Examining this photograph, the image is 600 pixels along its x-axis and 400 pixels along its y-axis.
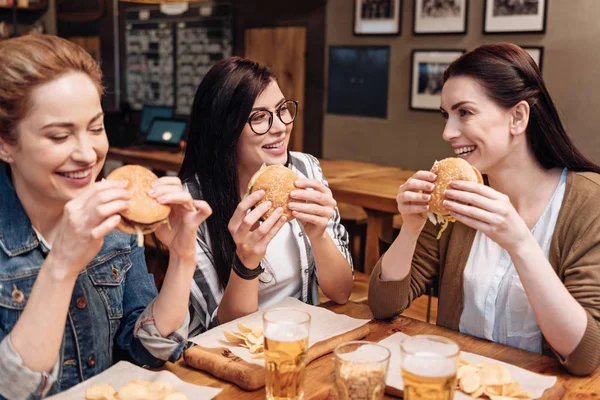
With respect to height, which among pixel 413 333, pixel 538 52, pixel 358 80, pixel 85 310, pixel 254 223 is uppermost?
pixel 538 52

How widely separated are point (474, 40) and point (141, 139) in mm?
3507

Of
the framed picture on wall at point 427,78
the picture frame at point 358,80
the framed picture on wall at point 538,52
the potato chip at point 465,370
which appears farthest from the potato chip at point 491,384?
the picture frame at point 358,80

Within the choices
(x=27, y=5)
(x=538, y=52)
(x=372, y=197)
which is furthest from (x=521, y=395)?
(x=27, y=5)

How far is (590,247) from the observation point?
5.86 feet

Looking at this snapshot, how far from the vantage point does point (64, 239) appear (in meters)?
1.29

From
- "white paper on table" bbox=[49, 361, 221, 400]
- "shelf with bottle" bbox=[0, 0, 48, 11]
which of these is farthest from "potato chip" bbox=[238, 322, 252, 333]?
"shelf with bottle" bbox=[0, 0, 48, 11]

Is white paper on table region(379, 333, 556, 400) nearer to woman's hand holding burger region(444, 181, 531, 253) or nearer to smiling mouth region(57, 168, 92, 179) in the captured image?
woman's hand holding burger region(444, 181, 531, 253)

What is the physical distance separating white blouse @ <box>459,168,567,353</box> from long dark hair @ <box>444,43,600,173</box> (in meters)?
0.07

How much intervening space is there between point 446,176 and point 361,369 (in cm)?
71

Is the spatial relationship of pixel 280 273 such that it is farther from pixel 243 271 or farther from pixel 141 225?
pixel 141 225

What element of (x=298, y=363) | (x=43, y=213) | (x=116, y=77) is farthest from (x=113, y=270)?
(x=116, y=77)

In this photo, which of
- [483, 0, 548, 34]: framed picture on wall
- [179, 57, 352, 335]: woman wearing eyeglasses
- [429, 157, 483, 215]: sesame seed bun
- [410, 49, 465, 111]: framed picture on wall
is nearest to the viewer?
[429, 157, 483, 215]: sesame seed bun

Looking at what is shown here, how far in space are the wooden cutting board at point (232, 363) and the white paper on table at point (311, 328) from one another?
22 mm

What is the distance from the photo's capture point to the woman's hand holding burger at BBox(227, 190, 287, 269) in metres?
1.80
